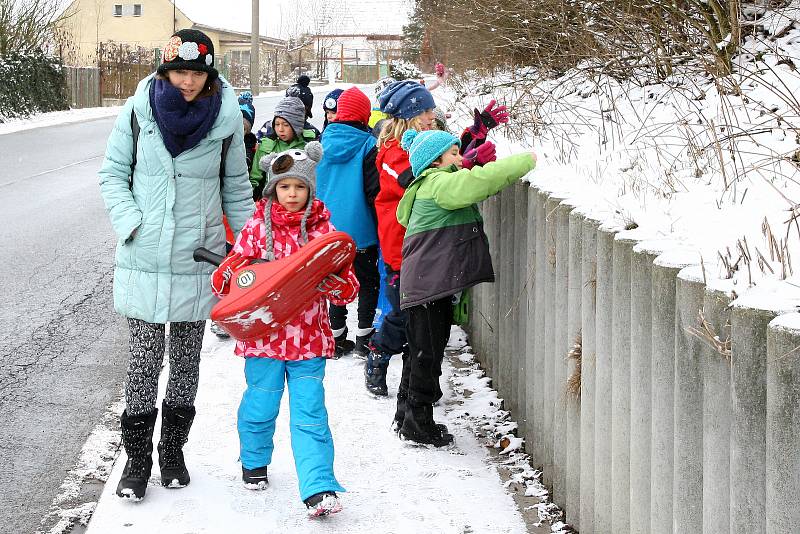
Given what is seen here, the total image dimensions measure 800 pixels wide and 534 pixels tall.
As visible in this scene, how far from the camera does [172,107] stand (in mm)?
4242

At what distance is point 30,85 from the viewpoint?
31.8 meters

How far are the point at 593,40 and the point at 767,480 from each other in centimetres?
706

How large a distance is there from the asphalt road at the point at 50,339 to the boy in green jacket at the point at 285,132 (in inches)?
64.8

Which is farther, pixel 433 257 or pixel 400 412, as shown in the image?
pixel 400 412

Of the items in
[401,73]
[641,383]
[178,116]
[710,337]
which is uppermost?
[401,73]

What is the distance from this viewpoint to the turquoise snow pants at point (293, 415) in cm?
431

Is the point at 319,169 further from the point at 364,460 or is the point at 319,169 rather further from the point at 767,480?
the point at 767,480

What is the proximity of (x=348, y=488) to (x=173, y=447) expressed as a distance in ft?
2.54

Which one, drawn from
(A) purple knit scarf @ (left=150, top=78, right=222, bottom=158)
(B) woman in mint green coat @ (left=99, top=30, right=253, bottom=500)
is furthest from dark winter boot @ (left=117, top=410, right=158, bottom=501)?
(A) purple knit scarf @ (left=150, top=78, right=222, bottom=158)

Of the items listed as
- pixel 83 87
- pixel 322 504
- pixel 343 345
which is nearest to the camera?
pixel 322 504

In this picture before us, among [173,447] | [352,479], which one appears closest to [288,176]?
[173,447]

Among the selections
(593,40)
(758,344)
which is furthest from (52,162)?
(758,344)

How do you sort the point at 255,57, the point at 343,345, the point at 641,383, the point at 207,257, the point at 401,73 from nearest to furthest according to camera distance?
1. the point at 641,383
2. the point at 207,257
3. the point at 343,345
4. the point at 401,73
5. the point at 255,57

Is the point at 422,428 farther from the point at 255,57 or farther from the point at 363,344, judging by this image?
the point at 255,57
